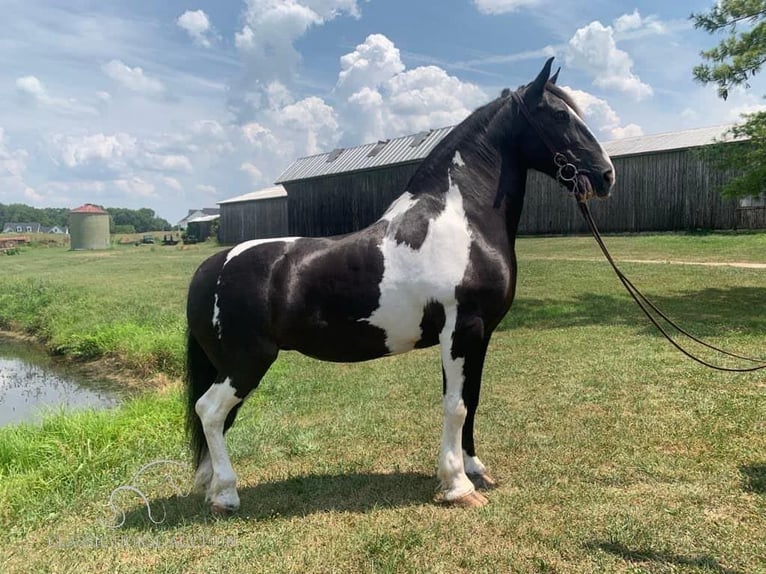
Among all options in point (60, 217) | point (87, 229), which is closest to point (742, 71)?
point (87, 229)

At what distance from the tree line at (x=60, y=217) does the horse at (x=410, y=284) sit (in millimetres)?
141459

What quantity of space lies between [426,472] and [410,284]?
5.42ft

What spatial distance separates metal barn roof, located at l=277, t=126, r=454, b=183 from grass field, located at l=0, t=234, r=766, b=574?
23779 mm

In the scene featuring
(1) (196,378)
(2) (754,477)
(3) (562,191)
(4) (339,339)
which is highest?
(3) (562,191)

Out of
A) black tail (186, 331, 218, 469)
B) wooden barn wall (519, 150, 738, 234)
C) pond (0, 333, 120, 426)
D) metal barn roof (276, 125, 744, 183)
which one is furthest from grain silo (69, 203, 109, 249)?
black tail (186, 331, 218, 469)

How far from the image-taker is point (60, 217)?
145000 millimetres

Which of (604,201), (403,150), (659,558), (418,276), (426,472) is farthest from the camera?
(403,150)

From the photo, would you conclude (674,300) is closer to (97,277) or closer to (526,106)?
(526,106)

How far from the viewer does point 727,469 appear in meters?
4.01

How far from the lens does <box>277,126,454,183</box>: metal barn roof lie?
104ft

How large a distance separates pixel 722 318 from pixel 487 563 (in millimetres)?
8902

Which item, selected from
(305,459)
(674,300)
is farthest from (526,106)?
(674,300)

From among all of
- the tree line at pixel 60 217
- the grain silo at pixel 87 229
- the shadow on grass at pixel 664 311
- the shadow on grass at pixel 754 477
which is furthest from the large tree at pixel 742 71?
the tree line at pixel 60 217

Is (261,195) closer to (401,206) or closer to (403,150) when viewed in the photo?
(403,150)
